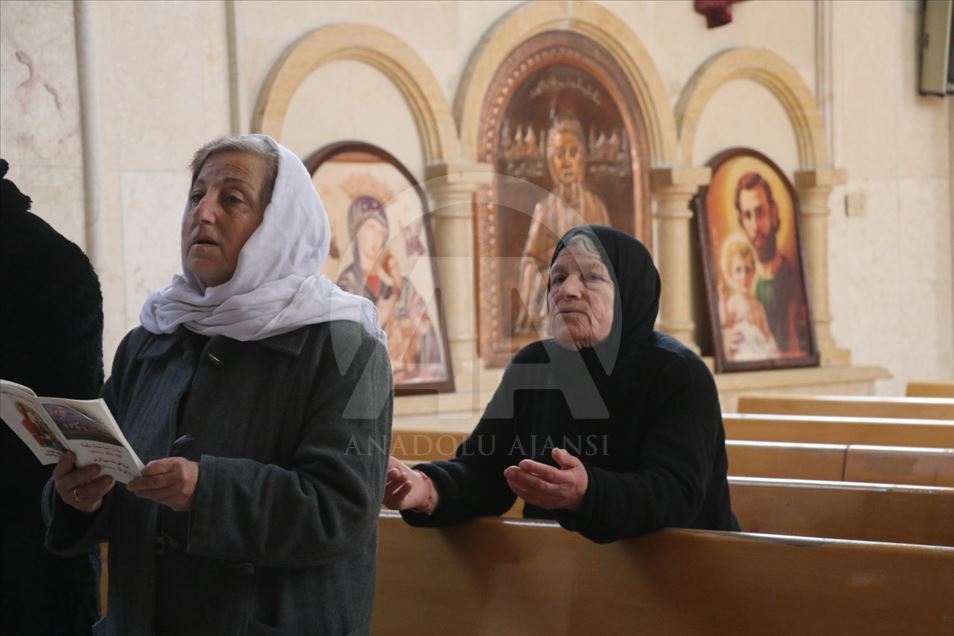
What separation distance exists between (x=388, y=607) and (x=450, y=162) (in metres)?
4.48

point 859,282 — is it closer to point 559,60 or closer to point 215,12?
point 559,60

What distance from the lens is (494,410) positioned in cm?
300

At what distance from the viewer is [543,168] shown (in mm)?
7781

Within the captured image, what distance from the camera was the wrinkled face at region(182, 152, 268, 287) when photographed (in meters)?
2.18

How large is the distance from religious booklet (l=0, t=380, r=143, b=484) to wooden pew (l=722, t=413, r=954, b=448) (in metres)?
3.17

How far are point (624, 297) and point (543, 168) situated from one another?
491 cm

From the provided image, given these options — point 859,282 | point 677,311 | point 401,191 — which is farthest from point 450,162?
point 859,282

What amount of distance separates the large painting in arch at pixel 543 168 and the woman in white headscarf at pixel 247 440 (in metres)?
4.86

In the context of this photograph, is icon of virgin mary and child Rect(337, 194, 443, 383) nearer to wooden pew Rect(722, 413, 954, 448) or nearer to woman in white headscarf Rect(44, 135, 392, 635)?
wooden pew Rect(722, 413, 954, 448)

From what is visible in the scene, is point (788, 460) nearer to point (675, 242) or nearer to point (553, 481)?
point (553, 481)

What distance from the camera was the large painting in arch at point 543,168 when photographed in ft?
24.3

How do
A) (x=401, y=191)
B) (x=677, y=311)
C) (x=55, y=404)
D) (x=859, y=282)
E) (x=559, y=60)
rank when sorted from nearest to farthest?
(x=55, y=404), (x=401, y=191), (x=559, y=60), (x=677, y=311), (x=859, y=282)

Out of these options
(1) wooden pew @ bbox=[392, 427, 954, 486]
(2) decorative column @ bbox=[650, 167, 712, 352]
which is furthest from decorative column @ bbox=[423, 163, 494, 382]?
(1) wooden pew @ bbox=[392, 427, 954, 486]

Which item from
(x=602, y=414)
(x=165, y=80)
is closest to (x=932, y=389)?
(x=165, y=80)
